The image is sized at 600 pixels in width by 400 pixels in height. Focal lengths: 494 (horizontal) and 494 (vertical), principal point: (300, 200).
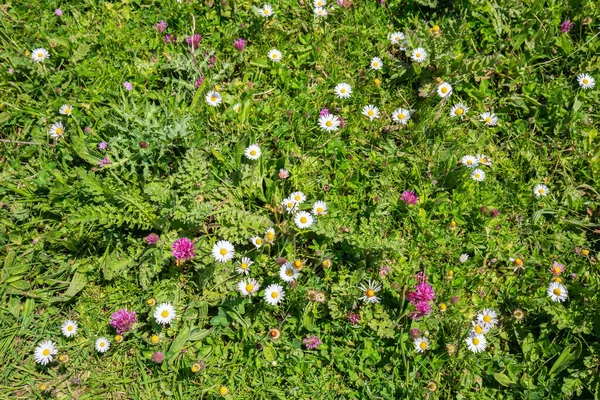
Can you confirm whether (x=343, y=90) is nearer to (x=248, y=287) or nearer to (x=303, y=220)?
(x=303, y=220)

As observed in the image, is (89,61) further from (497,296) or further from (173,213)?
(497,296)

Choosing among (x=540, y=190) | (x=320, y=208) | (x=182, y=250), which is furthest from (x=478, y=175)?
(x=182, y=250)

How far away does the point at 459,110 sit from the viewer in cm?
324

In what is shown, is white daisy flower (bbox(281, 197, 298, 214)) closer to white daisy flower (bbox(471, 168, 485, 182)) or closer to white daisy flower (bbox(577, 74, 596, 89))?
white daisy flower (bbox(471, 168, 485, 182))

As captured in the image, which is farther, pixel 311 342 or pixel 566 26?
pixel 566 26

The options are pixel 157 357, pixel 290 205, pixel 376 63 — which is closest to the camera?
pixel 157 357

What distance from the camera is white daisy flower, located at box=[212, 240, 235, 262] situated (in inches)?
110

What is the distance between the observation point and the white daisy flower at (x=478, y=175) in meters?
3.05

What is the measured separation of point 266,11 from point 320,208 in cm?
151

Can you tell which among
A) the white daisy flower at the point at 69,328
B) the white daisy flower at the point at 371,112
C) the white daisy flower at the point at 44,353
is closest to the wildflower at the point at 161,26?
the white daisy flower at the point at 371,112

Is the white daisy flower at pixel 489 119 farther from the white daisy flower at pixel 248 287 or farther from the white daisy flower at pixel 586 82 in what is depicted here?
the white daisy flower at pixel 248 287

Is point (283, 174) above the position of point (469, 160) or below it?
below

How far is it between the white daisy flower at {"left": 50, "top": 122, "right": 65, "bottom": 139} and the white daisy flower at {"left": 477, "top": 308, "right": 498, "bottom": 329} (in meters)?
2.73

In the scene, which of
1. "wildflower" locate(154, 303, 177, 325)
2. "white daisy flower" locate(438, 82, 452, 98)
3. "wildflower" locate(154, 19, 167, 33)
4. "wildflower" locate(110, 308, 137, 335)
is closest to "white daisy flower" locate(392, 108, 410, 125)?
"white daisy flower" locate(438, 82, 452, 98)
